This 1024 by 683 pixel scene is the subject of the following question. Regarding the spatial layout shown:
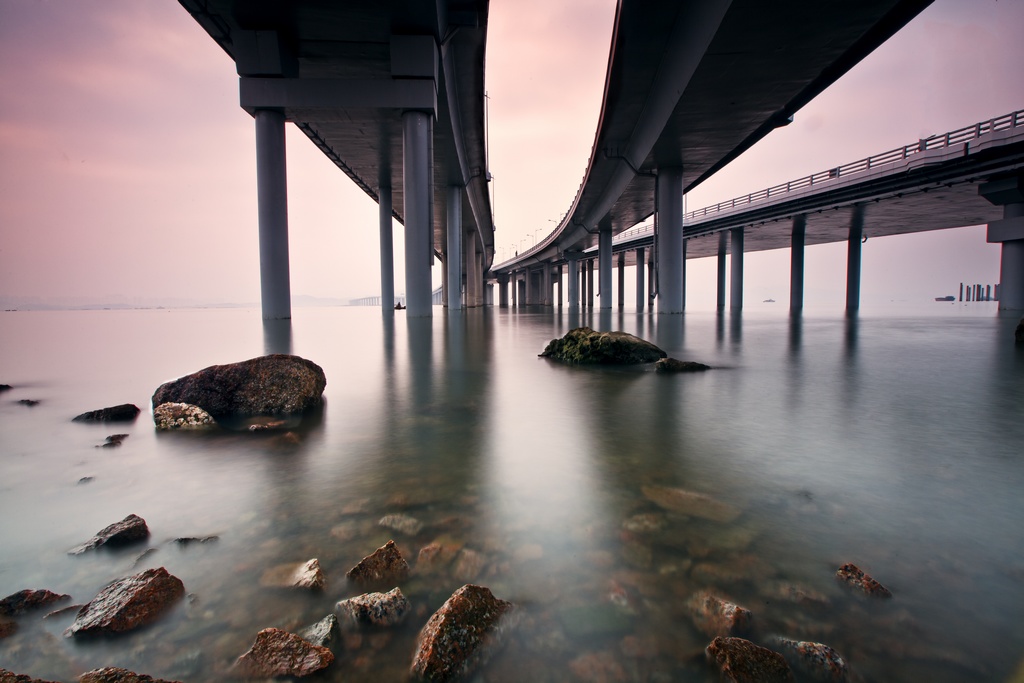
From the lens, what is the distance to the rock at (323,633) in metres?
1.44

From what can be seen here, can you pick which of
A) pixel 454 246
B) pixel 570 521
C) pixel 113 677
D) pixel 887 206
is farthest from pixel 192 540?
pixel 887 206

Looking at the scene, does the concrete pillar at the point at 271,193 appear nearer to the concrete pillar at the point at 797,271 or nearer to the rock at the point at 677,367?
the rock at the point at 677,367

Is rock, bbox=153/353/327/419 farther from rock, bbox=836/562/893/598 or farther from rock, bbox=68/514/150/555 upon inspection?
rock, bbox=836/562/893/598

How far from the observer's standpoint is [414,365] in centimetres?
816

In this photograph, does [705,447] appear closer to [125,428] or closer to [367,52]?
[125,428]

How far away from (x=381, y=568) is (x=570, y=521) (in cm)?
91

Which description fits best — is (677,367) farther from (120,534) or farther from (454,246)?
(454,246)

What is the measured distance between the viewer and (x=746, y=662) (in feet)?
4.38

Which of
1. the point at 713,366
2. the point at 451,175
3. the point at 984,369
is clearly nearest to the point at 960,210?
the point at 451,175

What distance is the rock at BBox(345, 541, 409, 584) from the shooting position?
1771mm

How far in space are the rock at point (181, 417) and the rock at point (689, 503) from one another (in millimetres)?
3933

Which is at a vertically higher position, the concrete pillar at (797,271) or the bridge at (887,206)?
the bridge at (887,206)

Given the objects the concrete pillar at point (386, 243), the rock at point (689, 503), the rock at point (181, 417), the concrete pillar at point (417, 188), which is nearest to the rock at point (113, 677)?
the rock at point (689, 503)

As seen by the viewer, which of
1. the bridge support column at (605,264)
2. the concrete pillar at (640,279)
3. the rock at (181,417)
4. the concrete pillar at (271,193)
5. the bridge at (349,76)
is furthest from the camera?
the concrete pillar at (640,279)
